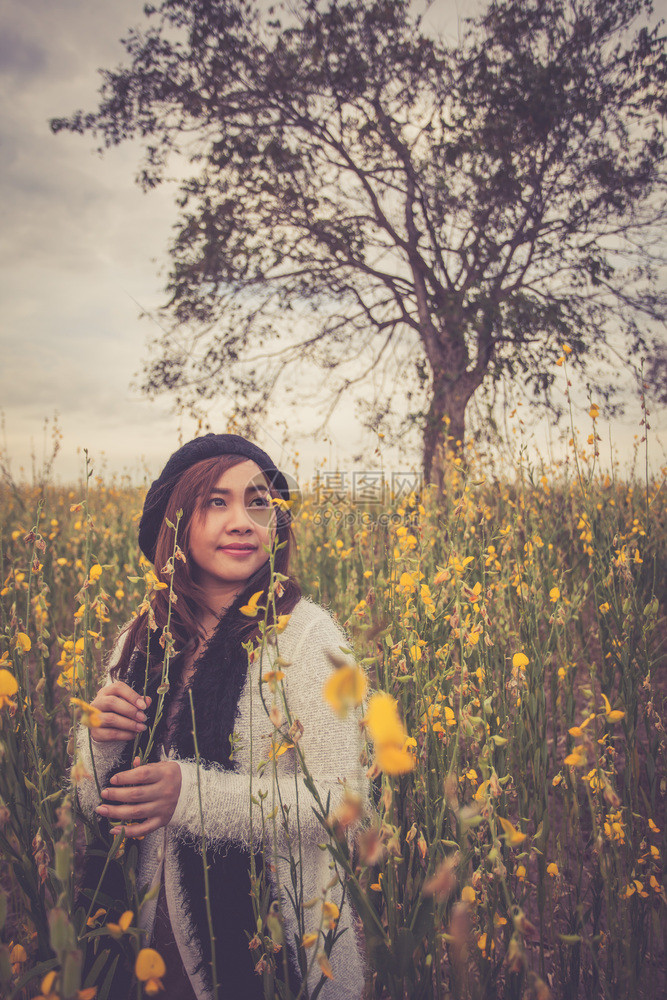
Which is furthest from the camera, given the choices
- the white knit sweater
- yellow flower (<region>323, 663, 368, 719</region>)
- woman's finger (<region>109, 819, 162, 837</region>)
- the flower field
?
the white knit sweater

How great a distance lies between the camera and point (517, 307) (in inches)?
297

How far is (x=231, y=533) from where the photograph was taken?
1.58 m

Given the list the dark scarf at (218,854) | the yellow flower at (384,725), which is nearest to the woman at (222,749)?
the dark scarf at (218,854)

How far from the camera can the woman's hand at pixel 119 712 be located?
1165mm

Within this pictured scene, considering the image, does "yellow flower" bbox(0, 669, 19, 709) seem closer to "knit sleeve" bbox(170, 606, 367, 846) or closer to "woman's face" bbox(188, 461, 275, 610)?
"knit sleeve" bbox(170, 606, 367, 846)

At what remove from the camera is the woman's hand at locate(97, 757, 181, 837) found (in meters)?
1.03

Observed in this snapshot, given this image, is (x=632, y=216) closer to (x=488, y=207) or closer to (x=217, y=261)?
(x=488, y=207)

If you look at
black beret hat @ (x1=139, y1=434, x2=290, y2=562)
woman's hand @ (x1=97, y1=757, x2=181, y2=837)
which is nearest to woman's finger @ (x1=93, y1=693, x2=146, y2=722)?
woman's hand @ (x1=97, y1=757, x2=181, y2=837)

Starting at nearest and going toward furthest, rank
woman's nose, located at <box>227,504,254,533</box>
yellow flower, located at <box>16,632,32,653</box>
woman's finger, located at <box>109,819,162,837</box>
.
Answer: woman's finger, located at <box>109,819,162,837</box>, yellow flower, located at <box>16,632,32,653</box>, woman's nose, located at <box>227,504,254,533</box>

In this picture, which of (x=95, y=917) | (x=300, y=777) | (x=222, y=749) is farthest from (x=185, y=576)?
(x=95, y=917)

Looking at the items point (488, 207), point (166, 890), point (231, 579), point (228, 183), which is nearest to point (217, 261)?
point (228, 183)

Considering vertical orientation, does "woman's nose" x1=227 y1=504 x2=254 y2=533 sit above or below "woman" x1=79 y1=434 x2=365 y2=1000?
above

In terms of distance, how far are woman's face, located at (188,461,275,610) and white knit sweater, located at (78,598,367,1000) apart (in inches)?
9.5

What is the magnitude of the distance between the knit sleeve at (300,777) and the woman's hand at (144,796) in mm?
26
